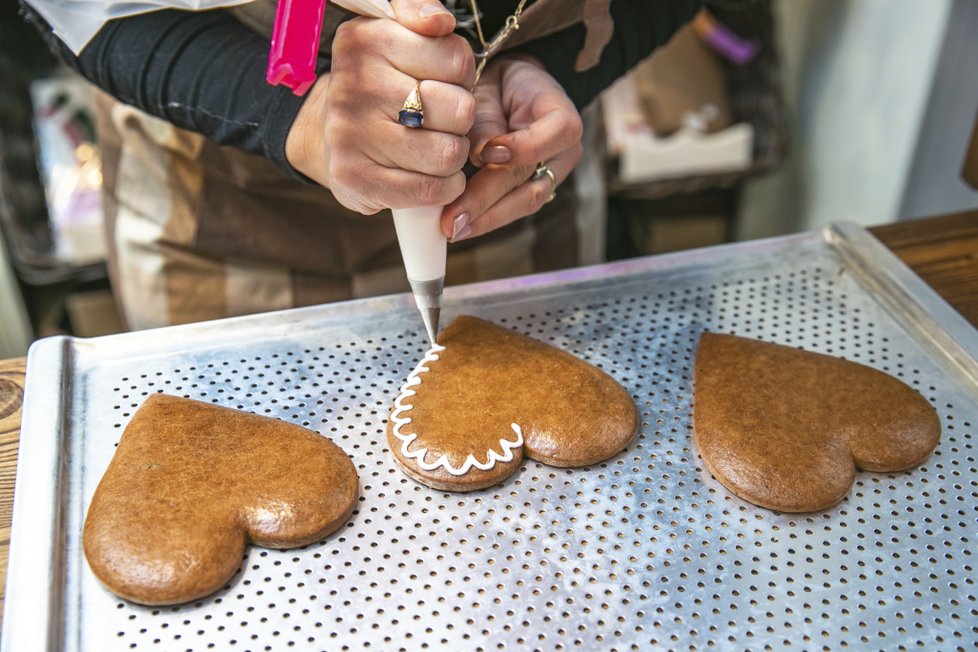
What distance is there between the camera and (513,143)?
0.69 metres

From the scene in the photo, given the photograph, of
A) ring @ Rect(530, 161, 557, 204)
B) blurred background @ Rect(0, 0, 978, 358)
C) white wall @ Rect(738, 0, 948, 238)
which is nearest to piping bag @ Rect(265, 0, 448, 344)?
ring @ Rect(530, 161, 557, 204)

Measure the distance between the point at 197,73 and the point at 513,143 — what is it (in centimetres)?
29

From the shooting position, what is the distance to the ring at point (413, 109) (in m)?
0.59

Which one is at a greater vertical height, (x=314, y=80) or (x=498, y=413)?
(x=314, y=80)

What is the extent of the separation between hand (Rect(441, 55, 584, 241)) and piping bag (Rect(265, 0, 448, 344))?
0.02 m

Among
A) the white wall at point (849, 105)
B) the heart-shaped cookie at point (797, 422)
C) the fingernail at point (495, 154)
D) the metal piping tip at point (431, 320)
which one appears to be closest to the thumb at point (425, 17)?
the fingernail at point (495, 154)

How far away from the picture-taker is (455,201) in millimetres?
683

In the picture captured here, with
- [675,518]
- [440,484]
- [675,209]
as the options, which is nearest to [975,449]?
[675,518]

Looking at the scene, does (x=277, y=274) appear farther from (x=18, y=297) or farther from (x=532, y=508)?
(x=18, y=297)

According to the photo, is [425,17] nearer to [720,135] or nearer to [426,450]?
[426,450]

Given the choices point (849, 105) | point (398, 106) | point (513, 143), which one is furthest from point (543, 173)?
point (849, 105)

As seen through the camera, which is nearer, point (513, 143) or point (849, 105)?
point (513, 143)

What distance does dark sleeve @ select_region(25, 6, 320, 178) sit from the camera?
0.74m

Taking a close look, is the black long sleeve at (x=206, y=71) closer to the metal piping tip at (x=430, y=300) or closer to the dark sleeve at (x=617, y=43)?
the dark sleeve at (x=617, y=43)
